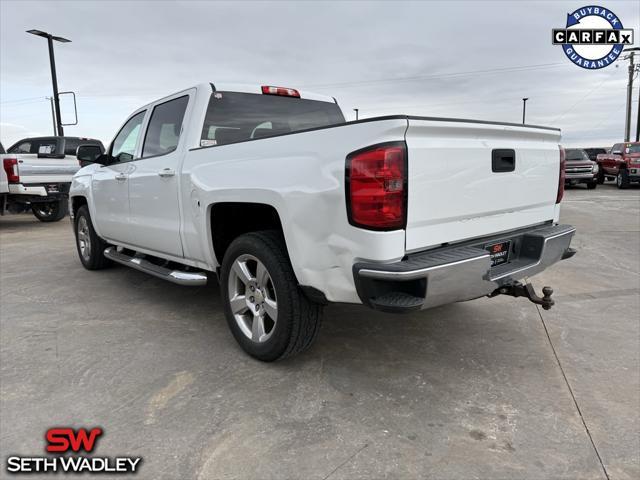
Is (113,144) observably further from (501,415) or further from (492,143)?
(501,415)

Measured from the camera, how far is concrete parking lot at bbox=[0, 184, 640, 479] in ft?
7.57

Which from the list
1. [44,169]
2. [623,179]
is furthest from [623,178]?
[44,169]

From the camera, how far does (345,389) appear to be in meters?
2.96

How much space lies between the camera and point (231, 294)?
347 cm

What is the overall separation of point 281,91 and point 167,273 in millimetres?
1849

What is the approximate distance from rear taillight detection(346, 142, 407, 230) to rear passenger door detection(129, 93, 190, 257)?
1858 mm

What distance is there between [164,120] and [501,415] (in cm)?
353

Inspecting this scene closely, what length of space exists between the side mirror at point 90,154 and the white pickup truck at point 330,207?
100 cm

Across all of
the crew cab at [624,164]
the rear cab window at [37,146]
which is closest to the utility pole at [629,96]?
the crew cab at [624,164]

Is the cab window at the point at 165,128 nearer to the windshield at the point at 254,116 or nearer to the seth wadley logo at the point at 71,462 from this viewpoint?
the windshield at the point at 254,116

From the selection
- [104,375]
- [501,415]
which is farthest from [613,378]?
[104,375]

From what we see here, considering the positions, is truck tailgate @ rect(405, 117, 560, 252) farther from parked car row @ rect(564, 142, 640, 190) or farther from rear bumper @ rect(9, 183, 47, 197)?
parked car row @ rect(564, 142, 640, 190)

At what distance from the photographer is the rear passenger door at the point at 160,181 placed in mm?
3904

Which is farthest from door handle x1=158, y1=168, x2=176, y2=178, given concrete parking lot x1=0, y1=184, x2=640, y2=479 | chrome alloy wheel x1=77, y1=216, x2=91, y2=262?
chrome alloy wheel x1=77, y1=216, x2=91, y2=262
